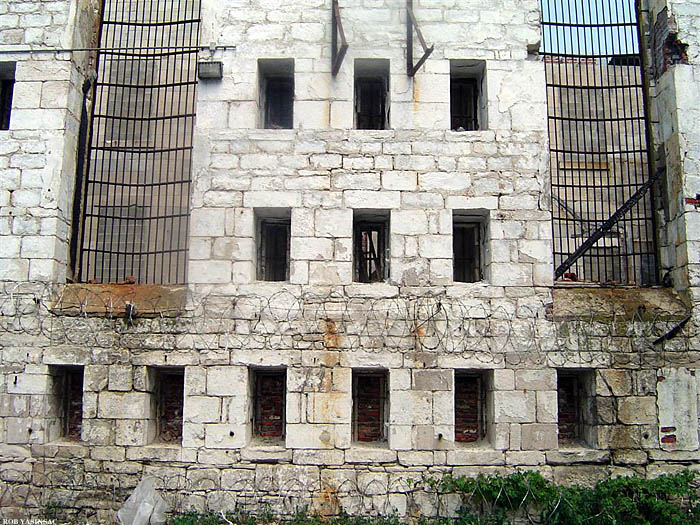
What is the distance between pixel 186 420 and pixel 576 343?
4814mm

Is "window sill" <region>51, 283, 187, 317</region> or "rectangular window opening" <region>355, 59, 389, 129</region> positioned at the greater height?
"rectangular window opening" <region>355, 59, 389, 129</region>

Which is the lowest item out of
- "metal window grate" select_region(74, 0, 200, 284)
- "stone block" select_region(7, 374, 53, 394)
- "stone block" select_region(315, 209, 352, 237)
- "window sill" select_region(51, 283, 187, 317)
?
"stone block" select_region(7, 374, 53, 394)

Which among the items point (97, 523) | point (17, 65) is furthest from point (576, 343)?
point (17, 65)

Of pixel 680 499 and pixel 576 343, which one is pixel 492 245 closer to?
pixel 576 343

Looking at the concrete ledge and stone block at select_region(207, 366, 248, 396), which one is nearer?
stone block at select_region(207, 366, 248, 396)

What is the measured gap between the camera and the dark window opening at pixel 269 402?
7.32 meters

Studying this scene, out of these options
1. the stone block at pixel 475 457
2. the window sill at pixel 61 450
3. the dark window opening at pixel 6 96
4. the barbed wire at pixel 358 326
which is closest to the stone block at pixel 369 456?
the stone block at pixel 475 457

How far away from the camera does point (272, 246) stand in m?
7.85

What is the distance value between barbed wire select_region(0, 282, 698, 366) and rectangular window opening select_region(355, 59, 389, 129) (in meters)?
2.54

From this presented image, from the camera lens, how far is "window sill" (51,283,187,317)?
718cm

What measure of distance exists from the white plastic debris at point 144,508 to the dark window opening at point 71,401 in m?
1.28

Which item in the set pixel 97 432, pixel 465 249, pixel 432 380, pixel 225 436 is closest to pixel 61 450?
pixel 97 432

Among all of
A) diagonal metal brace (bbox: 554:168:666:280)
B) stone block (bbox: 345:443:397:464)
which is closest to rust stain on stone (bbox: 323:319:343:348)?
stone block (bbox: 345:443:397:464)

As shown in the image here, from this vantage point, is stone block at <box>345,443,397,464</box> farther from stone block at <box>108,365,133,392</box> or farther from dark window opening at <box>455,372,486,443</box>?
stone block at <box>108,365,133,392</box>
